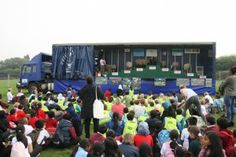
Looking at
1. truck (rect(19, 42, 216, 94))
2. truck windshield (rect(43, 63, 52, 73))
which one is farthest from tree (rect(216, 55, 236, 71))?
truck windshield (rect(43, 63, 52, 73))

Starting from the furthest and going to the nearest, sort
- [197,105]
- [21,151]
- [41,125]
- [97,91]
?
[197,105] → [97,91] → [41,125] → [21,151]

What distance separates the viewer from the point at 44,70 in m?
27.0

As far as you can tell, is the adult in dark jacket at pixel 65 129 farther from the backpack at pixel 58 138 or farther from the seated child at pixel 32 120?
the seated child at pixel 32 120

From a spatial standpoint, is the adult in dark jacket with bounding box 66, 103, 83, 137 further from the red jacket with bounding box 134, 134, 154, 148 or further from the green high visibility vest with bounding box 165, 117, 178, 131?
the red jacket with bounding box 134, 134, 154, 148

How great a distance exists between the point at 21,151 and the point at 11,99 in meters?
14.2

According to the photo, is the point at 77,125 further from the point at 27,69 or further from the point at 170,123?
the point at 27,69

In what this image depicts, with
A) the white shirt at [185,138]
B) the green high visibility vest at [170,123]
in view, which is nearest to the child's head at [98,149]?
the white shirt at [185,138]

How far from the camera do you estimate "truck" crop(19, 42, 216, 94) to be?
24172 mm

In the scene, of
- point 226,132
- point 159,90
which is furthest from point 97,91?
point 159,90

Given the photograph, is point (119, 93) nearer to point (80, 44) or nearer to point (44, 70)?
point (80, 44)

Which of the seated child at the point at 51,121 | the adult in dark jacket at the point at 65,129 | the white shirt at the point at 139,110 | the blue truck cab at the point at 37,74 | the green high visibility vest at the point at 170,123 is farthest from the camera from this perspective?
the blue truck cab at the point at 37,74

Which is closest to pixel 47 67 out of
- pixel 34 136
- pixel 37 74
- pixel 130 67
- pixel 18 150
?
pixel 37 74

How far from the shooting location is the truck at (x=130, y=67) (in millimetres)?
24172

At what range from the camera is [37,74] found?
26781 millimetres
